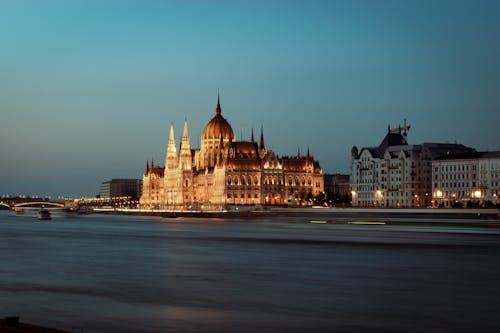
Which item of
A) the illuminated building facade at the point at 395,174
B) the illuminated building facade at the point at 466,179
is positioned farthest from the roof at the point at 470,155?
the illuminated building facade at the point at 395,174

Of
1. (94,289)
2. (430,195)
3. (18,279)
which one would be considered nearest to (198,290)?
(94,289)

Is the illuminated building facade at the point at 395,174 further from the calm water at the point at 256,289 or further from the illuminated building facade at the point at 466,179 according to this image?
the calm water at the point at 256,289

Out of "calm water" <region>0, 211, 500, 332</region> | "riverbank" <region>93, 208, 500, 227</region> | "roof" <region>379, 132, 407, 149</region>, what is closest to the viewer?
"calm water" <region>0, 211, 500, 332</region>

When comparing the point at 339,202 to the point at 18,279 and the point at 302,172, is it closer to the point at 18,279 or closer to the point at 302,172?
the point at 302,172

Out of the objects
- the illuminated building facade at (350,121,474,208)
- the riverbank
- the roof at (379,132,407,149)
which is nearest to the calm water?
the riverbank

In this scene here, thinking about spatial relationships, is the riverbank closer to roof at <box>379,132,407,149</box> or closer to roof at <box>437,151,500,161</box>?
roof at <box>437,151,500,161</box>

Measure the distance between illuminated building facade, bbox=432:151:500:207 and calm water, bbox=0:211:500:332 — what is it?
242 ft

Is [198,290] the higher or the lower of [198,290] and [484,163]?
the lower

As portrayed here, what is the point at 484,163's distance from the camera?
4865 inches

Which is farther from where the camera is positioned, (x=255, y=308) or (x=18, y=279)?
(x=18, y=279)

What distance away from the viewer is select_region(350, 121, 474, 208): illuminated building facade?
14162 cm

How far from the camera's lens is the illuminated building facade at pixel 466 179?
12206 centimetres

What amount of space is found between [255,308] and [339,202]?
5553 inches

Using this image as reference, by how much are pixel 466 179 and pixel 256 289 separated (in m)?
103
